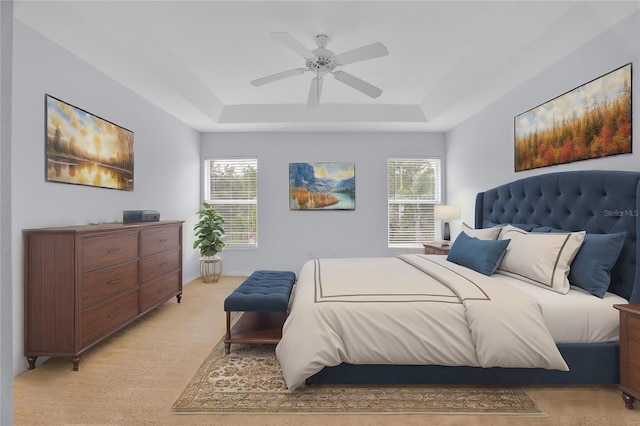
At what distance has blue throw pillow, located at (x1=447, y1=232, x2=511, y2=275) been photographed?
9.11 ft

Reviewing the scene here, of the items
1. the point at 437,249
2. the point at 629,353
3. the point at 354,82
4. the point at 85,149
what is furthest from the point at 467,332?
the point at 85,149

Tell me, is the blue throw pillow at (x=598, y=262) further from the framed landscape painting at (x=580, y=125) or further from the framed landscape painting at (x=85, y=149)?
the framed landscape painting at (x=85, y=149)

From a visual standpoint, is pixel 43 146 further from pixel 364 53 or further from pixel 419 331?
pixel 419 331

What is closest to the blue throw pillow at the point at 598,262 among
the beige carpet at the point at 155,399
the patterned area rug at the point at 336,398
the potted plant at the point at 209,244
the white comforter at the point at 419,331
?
the white comforter at the point at 419,331

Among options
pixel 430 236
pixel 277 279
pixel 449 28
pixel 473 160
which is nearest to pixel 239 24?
pixel 449 28

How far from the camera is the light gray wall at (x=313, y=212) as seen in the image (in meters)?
5.70

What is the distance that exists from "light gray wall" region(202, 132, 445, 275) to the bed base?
3.62 m

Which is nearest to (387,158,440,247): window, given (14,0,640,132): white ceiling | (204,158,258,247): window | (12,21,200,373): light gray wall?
(14,0,640,132): white ceiling

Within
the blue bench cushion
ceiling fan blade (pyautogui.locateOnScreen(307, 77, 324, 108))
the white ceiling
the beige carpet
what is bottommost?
the beige carpet

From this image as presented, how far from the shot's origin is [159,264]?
3639 millimetres

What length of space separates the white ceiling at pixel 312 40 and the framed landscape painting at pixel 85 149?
0.53 m

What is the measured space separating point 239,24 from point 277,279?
2305 mm

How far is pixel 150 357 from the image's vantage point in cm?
266

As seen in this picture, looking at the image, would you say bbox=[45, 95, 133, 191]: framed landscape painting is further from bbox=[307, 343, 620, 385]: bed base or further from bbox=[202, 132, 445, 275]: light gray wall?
bbox=[307, 343, 620, 385]: bed base
